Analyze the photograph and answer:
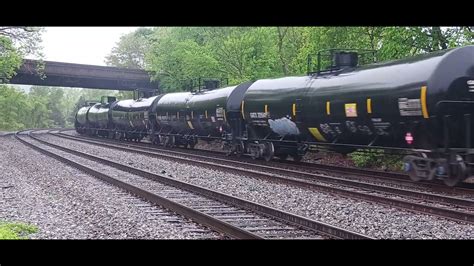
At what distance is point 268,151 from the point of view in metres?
20.1

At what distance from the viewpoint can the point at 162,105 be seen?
30047mm

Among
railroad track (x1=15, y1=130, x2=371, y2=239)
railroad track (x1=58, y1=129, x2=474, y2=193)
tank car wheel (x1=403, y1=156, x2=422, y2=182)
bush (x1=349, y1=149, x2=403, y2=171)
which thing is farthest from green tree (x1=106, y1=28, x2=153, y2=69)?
tank car wheel (x1=403, y1=156, x2=422, y2=182)

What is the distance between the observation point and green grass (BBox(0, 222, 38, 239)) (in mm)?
7754

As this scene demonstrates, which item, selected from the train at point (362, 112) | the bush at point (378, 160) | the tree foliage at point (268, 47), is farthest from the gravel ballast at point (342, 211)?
the tree foliage at point (268, 47)

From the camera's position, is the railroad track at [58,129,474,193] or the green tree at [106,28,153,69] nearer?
the railroad track at [58,129,474,193]

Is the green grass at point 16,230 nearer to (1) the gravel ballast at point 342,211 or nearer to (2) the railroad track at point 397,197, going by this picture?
(1) the gravel ballast at point 342,211

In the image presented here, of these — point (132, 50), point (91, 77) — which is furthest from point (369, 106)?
point (132, 50)

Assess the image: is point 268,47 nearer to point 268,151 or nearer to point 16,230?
point 268,151

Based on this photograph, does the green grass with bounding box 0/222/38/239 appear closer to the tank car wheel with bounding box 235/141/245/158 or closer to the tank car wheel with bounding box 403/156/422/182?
the tank car wheel with bounding box 403/156/422/182

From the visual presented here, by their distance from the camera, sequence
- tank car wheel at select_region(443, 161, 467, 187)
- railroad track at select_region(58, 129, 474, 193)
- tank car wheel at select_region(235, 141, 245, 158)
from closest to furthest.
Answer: tank car wheel at select_region(443, 161, 467, 187)
railroad track at select_region(58, 129, 474, 193)
tank car wheel at select_region(235, 141, 245, 158)

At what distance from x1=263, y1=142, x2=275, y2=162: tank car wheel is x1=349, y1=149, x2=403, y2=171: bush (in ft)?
9.78

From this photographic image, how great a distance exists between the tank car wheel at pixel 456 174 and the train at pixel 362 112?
0.07 ft
